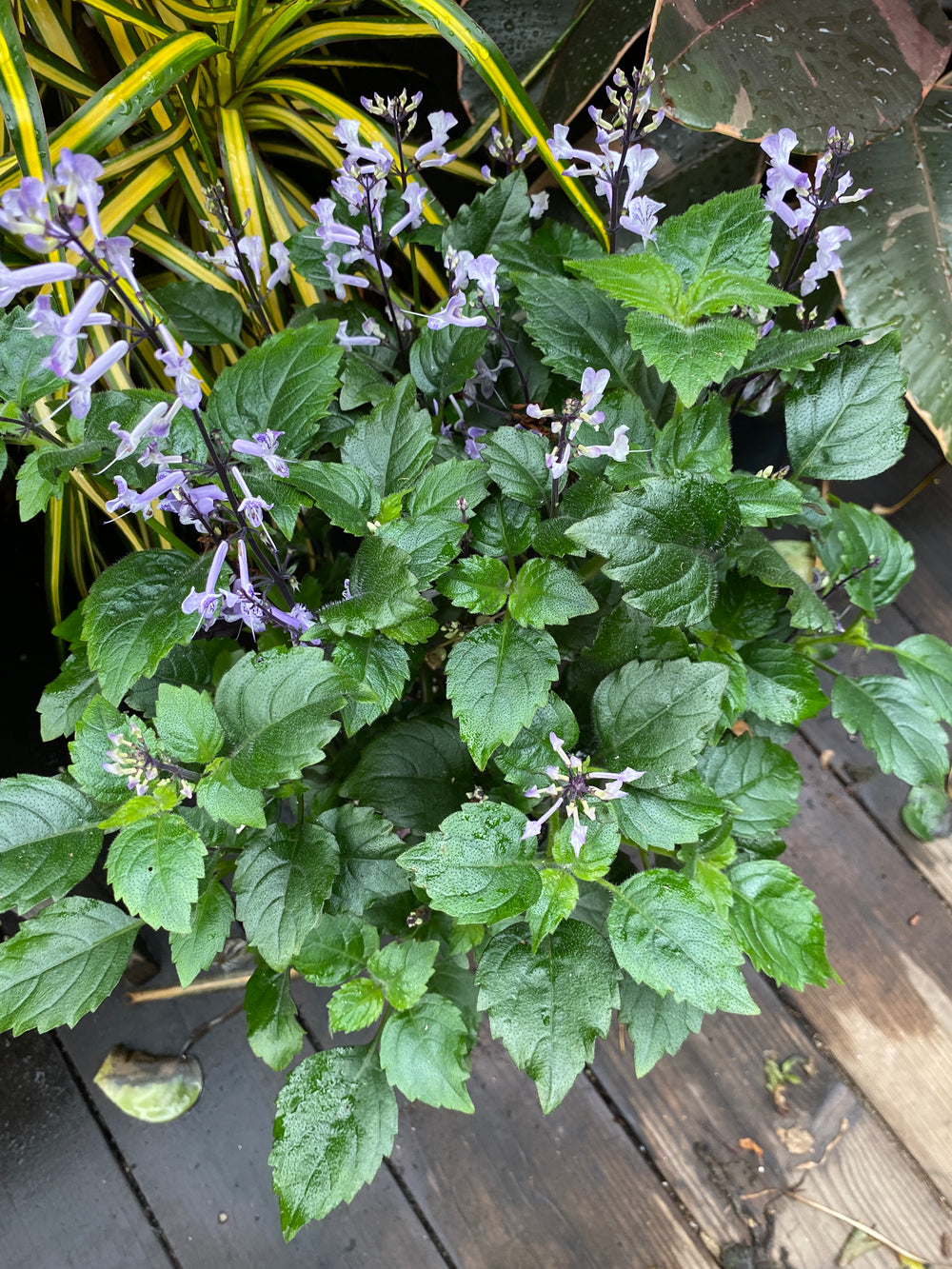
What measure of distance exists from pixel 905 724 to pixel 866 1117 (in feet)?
1.72

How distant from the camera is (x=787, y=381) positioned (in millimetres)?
732

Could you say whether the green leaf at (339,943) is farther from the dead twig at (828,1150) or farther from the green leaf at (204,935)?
the dead twig at (828,1150)

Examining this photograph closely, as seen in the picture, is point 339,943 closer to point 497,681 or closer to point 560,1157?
point 497,681

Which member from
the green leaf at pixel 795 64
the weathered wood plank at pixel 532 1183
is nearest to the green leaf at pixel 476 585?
the green leaf at pixel 795 64

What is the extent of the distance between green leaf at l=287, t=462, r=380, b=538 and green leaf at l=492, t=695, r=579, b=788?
180mm

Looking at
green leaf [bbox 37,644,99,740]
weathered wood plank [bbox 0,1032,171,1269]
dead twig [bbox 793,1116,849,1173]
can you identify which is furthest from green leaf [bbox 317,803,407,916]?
dead twig [bbox 793,1116,849,1173]

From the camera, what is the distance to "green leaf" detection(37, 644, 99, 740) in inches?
28.3

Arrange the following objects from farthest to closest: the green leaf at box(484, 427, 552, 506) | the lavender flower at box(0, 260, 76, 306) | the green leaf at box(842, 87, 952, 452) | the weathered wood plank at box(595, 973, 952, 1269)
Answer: the weathered wood plank at box(595, 973, 952, 1269)
the green leaf at box(842, 87, 952, 452)
the green leaf at box(484, 427, 552, 506)
the lavender flower at box(0, 260, 76, 306)

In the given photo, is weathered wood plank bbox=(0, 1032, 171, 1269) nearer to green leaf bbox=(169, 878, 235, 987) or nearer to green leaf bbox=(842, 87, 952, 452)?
green leaf bbox=(169, 878, 235, 987)

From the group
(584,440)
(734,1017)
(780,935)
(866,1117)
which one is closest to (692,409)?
(584,440)

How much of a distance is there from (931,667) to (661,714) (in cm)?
33

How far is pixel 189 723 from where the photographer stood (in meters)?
0.59

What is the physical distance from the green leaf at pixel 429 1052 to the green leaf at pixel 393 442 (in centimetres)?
40

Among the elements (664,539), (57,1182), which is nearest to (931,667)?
(664,539)
